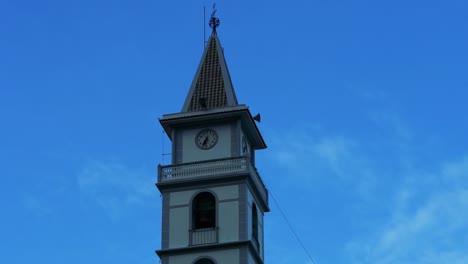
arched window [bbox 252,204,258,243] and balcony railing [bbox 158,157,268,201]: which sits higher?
balcony railing [bbox 158,157,268,201]

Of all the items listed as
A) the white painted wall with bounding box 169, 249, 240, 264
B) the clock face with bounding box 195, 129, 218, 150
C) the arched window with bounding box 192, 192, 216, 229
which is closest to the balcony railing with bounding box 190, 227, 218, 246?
the arched window with bounding box 192, 192, 216, 229

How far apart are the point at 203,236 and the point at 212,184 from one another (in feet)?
9.57

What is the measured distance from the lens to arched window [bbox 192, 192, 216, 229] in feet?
208

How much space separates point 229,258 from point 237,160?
5490 millimetres

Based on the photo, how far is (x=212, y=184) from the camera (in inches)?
2515

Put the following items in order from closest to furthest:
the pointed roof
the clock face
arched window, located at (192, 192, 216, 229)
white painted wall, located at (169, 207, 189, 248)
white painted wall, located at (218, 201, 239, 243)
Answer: white painted wall, located at (218, 201, 239, 243) < white painted wall, located at (169, 207, 189, 248) < arched window, located at (192, 192, 216, 229) < the clock face < the pointed roof

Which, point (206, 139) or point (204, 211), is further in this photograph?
point (206, 139)

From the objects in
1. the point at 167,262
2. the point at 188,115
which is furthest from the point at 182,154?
the point at 167,262

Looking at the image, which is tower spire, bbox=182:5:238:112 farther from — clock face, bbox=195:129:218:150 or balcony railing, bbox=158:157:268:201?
balcony railing, bbox=158:157:268:201

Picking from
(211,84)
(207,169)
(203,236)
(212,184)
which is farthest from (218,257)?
(211,84)

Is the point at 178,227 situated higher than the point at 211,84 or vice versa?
the point at 211,84

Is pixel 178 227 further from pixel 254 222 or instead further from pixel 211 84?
pixel 211 84

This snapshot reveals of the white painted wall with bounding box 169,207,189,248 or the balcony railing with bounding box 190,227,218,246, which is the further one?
the white painted wall with bounding box 169,207,189,248

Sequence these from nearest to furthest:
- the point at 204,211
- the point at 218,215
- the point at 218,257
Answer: the point at 218,257, the point at 218,215, the point at 204,211
